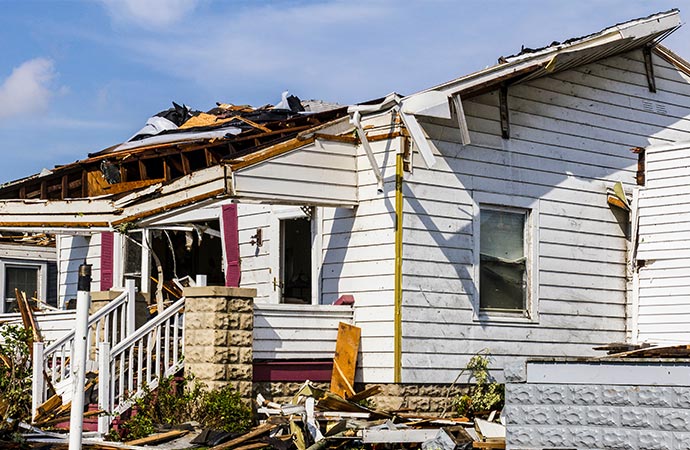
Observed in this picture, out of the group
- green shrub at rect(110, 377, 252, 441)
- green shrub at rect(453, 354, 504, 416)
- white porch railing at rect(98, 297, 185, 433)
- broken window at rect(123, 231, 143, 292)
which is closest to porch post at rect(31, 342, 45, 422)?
white porch railing at rect(98, 297, 185, 433)

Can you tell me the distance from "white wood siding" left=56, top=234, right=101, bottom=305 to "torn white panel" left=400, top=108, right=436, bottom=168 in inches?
288

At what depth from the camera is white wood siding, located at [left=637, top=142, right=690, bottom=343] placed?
15656 mm

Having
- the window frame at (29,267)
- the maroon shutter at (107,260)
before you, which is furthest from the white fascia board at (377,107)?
the window frame at (29,267)

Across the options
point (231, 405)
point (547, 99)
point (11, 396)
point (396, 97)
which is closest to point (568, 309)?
point (547, 99)

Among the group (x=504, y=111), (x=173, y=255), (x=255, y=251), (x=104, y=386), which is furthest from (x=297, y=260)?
(x=104, y=386)

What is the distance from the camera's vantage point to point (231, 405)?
508 inches

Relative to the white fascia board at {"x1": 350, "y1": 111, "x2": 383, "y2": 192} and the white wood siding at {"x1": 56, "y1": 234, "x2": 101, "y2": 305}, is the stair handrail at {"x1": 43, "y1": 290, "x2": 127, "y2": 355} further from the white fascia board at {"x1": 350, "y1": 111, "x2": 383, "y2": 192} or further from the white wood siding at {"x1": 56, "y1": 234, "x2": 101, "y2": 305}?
the white wood siding at {"x1": 56, "y1": 234, "x2": 101, "y2": 305}

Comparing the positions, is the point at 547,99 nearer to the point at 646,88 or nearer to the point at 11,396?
the point at 646,88

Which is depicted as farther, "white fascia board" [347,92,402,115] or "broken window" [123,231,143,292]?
"broken window" [123,231,143,292]

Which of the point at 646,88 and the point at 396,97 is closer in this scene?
the point at 396,97

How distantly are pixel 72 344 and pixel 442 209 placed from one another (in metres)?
5.06

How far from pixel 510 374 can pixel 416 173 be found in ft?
12.0

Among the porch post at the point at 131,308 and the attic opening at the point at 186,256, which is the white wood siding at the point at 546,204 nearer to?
the porch post at the point at 131,308

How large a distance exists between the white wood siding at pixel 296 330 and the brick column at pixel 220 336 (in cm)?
34
